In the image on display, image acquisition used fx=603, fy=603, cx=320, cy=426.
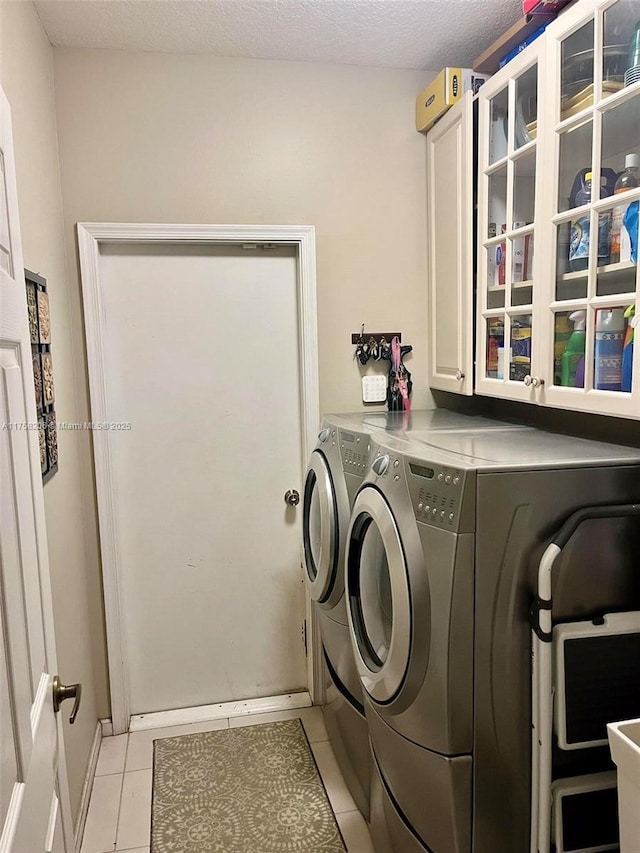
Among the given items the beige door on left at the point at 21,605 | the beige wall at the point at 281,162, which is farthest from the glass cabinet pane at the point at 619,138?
the beige door on left at the point at 21,605

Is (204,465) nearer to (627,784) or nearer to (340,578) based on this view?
(340,578)

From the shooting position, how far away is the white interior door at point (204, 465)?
240 centimetres

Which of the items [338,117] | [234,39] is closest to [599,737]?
[338,117]

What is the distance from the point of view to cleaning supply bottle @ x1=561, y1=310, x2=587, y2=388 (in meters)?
1.63

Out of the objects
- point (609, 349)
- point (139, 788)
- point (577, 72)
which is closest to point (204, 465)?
point (139, 788)

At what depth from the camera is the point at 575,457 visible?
1.40m

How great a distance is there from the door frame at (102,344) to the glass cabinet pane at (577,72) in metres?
1.05

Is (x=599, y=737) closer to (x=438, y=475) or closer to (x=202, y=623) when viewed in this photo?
(x=438, y=475)

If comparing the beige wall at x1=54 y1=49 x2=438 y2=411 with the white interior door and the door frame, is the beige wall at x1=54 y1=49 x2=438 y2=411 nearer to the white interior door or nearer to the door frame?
the door frame

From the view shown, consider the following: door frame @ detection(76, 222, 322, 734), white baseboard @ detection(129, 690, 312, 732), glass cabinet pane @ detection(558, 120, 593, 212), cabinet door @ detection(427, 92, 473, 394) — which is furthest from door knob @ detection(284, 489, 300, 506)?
glass cabinet pane @ detection(558, 120, 593, 212)

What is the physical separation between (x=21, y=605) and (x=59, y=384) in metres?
1.28

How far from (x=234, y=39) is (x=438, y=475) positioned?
1.79m

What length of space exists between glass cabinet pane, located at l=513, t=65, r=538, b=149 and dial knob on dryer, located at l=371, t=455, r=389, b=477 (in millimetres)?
1060

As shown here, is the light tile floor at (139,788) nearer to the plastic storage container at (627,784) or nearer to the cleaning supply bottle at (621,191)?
the plastic storage container at (627,784)
